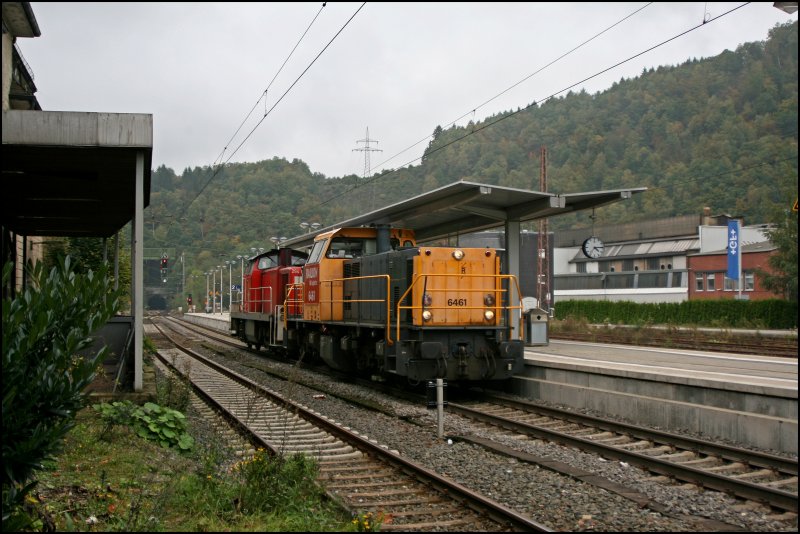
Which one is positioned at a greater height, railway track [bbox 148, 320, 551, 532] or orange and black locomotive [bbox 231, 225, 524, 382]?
orange and black locomotive [bbox 231, 225, 524, 382]

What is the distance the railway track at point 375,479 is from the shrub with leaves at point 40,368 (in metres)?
2.62

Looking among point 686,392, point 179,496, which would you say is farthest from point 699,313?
point 179,496

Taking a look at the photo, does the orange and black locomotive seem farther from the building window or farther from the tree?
the building window

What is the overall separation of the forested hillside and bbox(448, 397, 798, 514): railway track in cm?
3208

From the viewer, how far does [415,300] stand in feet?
42.1

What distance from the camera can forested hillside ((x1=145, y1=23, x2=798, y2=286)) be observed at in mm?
57188

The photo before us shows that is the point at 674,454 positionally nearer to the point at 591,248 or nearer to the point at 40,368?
the point at 40,368

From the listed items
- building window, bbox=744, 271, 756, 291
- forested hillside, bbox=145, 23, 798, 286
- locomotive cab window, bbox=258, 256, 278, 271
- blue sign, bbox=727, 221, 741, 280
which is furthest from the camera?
forested hillside, bbox=145, 23, 798, 286

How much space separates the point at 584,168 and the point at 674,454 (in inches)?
3091

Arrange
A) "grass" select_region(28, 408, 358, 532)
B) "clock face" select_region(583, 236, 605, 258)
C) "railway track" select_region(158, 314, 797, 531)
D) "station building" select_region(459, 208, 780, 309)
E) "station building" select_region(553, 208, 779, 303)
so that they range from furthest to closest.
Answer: "station building" select_region(553, 208, 779, 303) → "station building" select_region(459, 208, 780, 309) → "clock face" select_region(583, 236, 605, 258) → "railway track" select_region(158, 314, 797, 531) → "grass" select_region(28, 408, 358, 532)

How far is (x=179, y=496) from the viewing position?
6383mm

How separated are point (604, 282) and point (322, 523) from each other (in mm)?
55685

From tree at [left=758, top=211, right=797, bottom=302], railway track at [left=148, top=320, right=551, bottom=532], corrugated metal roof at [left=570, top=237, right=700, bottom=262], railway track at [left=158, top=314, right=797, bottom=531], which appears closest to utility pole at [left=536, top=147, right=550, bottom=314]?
tree at [left=758, top=211, right=797, bottom=302]

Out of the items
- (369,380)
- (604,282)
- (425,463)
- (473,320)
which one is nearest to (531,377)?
(473,320)
